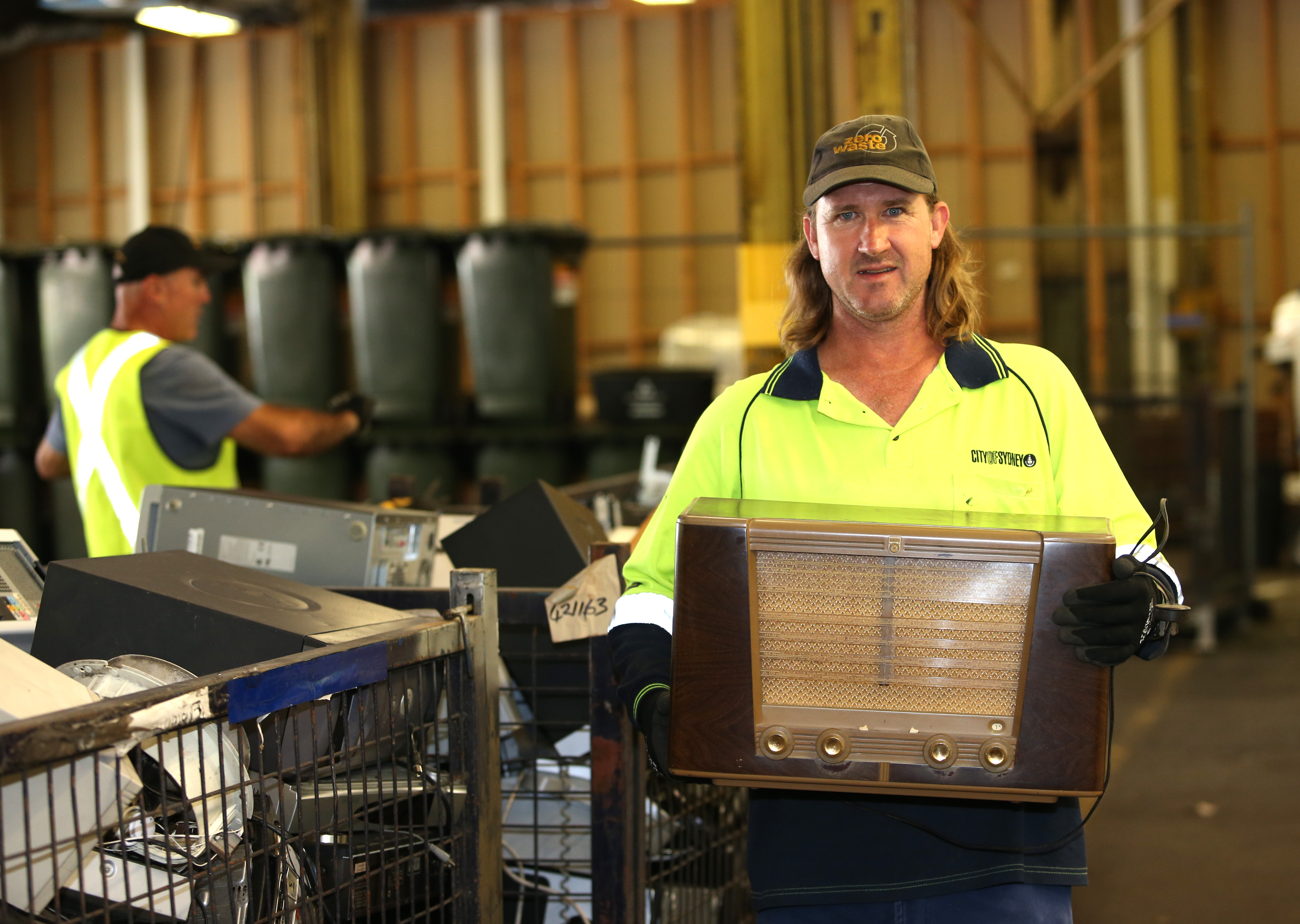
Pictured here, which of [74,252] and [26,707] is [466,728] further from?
[74,252]

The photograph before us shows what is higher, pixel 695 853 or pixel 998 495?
pixel 998 495

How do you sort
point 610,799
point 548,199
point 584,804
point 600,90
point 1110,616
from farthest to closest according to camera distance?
point 548,199 → point 600,90 → point 584,804 → point 610,799 → point 1110,616

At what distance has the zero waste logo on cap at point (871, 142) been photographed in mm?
Answer: 1694

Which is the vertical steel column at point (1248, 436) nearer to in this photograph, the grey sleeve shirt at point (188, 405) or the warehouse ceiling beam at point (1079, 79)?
the warehouse ceiling beam at point (1079, 79)

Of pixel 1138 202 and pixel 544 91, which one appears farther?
pixel 544 91

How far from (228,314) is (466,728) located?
20.8 feet

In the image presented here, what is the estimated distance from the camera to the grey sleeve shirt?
315cm

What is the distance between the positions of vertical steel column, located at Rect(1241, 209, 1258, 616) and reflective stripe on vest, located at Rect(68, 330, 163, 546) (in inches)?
245

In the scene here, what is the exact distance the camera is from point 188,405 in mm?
3164

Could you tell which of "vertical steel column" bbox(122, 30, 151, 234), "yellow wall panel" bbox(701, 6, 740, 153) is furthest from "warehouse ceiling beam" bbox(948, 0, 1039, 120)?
"vertical steel column" bbox(122, 30, 151, 234)

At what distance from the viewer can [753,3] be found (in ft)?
16.4

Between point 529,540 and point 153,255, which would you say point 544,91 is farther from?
point 529,540

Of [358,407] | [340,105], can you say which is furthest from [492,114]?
[358,407]

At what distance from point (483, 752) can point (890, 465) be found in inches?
28.9
